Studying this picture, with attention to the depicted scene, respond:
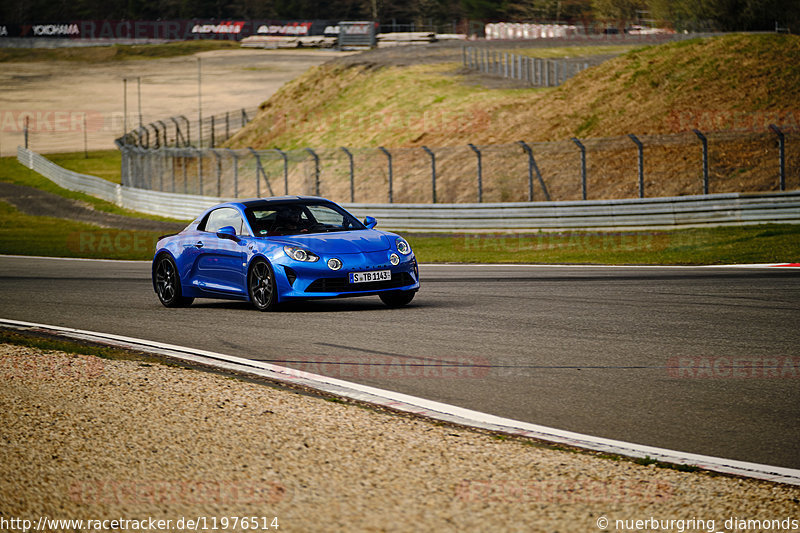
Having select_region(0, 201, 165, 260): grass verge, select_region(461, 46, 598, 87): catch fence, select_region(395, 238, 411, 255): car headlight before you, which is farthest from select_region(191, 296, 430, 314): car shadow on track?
select_region(461, 46, 598, 87): catch fence

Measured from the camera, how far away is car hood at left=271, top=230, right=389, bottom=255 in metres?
11.6

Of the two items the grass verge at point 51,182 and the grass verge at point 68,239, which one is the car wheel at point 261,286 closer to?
the grass verge at point 68,239

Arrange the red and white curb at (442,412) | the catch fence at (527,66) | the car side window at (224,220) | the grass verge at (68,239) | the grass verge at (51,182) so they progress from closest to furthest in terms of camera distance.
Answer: the red and white curb at (442,412) → the car side window at (224,220) → the grass verge at (68,239) → the grass verge at (51,182) → the catch fence at (527,66)

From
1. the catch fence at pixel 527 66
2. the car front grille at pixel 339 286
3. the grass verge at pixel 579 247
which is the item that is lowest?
the grass verge at pixel 579 247

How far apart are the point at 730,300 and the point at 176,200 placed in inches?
1175

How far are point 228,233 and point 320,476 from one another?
753cm

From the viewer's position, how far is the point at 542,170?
35.9 meters

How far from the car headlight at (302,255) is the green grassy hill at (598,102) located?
28261mm

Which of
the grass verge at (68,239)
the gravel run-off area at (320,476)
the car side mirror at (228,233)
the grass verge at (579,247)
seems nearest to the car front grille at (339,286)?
the car side mirror at (228,233)

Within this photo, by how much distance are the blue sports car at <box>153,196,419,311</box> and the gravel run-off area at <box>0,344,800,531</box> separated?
454 centimetres

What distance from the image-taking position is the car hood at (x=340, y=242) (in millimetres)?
11633

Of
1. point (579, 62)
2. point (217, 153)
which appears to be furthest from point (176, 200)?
point (579, 62)

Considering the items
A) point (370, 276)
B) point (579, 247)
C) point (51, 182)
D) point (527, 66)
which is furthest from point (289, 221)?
point (51, 182)

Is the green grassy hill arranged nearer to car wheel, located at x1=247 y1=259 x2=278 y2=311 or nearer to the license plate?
the license plate
